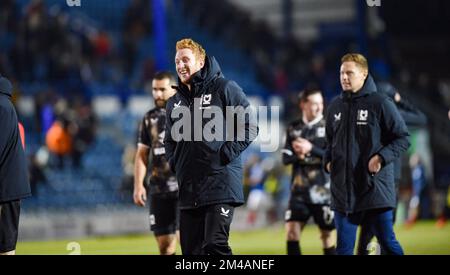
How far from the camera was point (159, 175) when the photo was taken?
9203 mm

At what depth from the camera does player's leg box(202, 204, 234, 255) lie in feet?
22.4

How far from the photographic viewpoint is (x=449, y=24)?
22688 millimetres

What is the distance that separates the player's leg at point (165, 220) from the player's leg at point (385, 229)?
94.8 inches

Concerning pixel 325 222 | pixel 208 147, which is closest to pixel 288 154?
pixel 325 222

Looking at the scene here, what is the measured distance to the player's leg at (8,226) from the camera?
23.1ft

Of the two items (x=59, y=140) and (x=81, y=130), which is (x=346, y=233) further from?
(x=81, y=130)

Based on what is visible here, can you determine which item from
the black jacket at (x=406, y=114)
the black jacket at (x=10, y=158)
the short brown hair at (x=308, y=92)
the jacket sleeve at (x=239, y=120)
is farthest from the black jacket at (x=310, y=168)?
the black jacket at (x=10, y=158)

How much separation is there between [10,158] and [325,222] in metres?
3.84

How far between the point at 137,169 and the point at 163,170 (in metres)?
0.28

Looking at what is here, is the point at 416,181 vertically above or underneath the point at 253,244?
above

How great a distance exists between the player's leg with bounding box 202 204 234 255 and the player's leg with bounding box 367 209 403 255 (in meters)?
1.41
